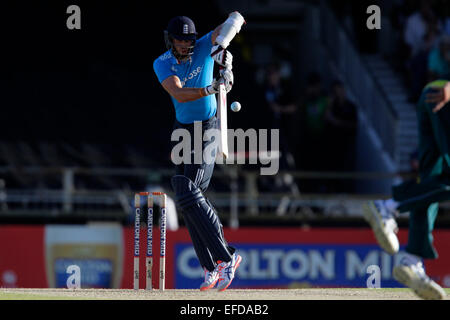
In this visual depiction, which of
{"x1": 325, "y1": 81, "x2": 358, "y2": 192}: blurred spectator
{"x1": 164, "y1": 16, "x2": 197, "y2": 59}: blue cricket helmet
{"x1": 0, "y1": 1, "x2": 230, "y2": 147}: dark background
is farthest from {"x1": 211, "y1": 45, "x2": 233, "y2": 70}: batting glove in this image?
{"x1": 0, "y1": 1, "x2": 230, "y2": 147}: dark background

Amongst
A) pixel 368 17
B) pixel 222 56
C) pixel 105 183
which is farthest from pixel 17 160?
pixel 222 56

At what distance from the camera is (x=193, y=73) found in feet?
30.4

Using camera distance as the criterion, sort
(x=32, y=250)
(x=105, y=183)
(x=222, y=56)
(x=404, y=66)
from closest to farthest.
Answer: (x=222, y=56) < (x=32, y=250) < (x=105, y=183) < (x=404, y=66)

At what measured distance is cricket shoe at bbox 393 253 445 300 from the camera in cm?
777

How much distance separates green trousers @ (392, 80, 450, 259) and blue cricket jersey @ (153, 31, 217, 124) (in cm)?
203

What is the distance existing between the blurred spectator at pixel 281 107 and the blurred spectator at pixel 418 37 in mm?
2194

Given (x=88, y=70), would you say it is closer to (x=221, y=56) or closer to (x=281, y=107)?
(x=281, y=107)

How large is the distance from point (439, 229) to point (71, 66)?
327 inches

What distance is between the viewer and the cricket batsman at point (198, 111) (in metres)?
8.99

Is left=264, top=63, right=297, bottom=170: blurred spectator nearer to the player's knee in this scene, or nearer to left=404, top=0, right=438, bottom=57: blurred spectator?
left=404, top=0, right=438, bottom=57: blurred spectator
